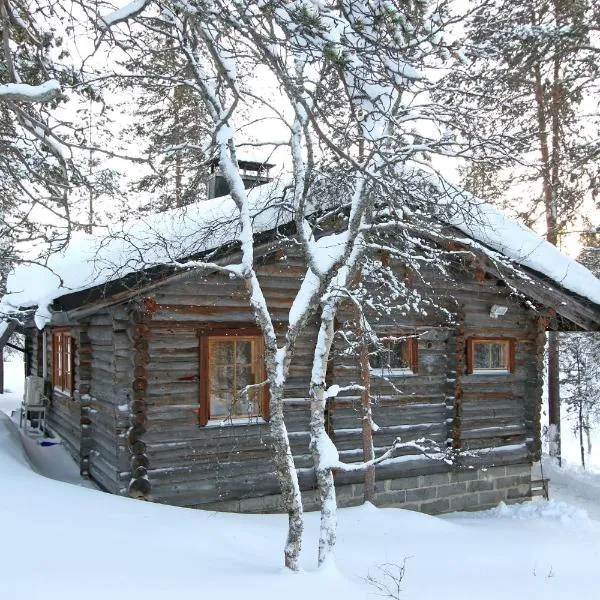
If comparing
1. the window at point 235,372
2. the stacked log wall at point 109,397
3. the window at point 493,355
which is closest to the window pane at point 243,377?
the window at point 235,372

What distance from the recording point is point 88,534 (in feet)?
17.1

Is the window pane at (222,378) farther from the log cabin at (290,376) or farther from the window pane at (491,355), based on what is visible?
the window pane at (491,355)

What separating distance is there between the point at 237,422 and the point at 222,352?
96cm

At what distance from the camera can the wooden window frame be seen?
1008 cm

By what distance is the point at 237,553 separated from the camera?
532cm

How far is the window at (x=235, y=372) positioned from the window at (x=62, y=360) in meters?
3.21

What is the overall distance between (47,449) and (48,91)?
902cm

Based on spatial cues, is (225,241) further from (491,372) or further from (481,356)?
(491,372)

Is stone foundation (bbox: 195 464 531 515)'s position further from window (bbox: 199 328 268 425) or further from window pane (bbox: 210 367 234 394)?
window pane (bbox: 210 367 234 394)

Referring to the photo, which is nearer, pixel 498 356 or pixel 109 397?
pixel 109 397

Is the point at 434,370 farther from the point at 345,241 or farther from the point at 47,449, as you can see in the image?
the point at 47,449

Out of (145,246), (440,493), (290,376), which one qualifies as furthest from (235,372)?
(440,493)

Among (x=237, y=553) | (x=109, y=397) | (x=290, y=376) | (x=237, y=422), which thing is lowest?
(x=237, y=553)

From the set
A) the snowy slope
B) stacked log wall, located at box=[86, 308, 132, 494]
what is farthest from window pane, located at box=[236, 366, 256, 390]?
the snowy slope
